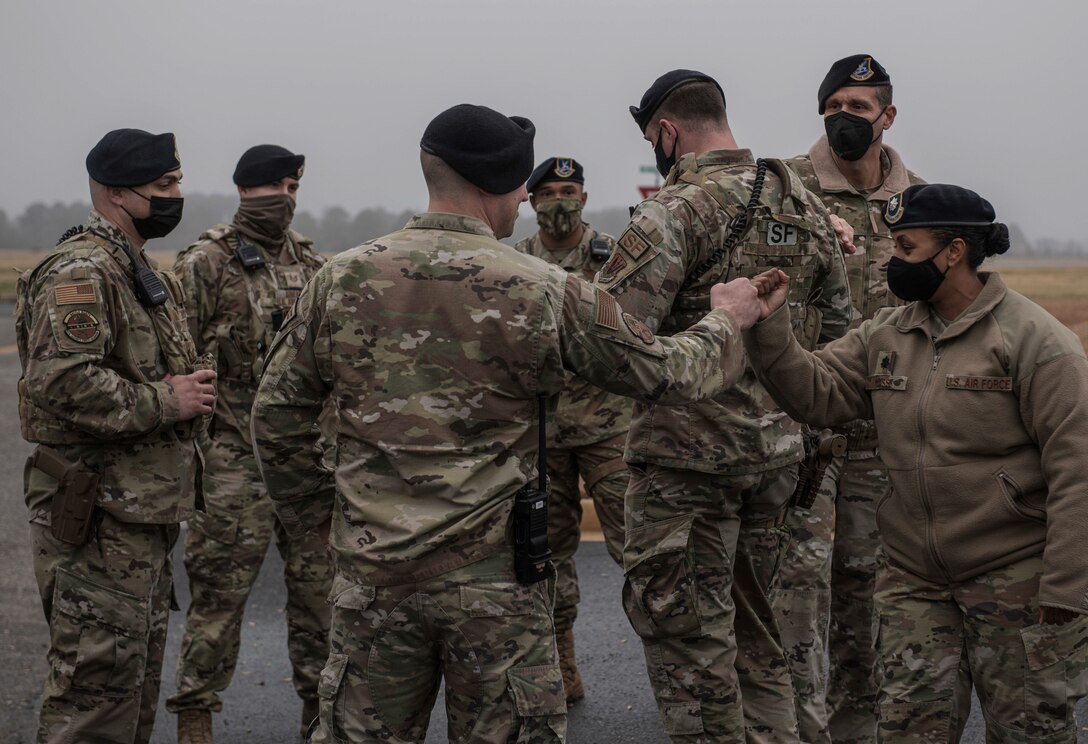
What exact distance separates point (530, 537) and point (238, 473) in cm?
253

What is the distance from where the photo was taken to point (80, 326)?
358 centimetres

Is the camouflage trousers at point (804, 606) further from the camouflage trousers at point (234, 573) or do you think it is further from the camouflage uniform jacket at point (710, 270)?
the camouflage trousers at point (234, 573)

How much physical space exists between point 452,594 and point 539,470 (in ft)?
1.26

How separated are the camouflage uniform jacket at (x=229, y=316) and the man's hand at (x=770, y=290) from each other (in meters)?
2.53

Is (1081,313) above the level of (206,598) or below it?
above

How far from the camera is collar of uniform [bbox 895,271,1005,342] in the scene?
316 cm

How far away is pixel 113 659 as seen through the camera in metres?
3.72

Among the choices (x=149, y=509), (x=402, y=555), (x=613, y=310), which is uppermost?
(x=613, y=310)

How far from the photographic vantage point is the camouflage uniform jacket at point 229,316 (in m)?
5.01

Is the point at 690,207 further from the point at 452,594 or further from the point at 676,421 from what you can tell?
the point at 452,594

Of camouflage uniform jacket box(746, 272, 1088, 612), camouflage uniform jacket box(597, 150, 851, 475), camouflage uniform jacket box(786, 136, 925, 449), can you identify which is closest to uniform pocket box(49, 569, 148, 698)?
camouflage uniform jacket box(597, 150, 851, 475)

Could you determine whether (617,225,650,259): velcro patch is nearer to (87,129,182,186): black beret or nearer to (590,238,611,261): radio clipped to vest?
(87,129,182,186): black beret

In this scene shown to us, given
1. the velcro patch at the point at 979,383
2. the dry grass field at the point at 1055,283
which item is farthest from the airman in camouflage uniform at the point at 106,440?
the dry grass field at the point at 1055,283

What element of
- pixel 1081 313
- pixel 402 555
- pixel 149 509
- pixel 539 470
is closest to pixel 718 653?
pixel 539 470
